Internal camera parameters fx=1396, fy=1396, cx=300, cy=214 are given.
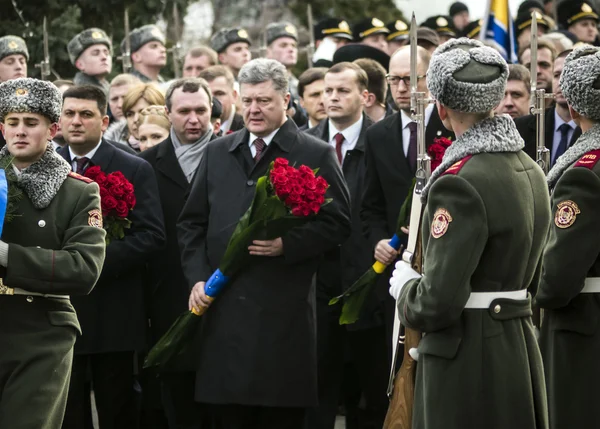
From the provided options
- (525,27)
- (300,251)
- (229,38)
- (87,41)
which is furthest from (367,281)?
(525,27)

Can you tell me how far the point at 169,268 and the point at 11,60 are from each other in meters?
3.62

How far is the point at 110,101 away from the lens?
11.8 metres

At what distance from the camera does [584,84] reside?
640 cm

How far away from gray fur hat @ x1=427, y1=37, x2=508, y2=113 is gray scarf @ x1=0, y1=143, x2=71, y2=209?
1.95m

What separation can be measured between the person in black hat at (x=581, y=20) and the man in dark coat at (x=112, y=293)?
24.5 ft

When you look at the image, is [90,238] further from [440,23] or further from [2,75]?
[440,23]

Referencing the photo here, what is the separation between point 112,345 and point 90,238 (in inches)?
78.1

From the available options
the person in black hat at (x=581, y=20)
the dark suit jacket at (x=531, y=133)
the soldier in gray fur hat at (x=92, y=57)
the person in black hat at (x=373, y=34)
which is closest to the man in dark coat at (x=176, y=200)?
the dark suit jacket at (x=531, y=133)

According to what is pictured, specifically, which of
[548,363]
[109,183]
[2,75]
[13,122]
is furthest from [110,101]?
[548,363]

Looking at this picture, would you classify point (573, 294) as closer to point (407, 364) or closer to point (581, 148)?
point (581, 148)

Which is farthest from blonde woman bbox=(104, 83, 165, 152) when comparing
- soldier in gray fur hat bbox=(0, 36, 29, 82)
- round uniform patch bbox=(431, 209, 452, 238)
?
round uniform patch bbox=(431, 209, 452, 238)

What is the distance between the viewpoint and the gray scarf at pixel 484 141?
564cm

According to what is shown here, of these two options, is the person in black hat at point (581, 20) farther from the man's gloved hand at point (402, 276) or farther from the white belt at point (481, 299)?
the white belt at point (481, 299)

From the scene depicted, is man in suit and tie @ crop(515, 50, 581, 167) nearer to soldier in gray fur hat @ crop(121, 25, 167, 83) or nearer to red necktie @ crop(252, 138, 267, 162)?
red necktie @ crop(252, 138, 267, 162)
